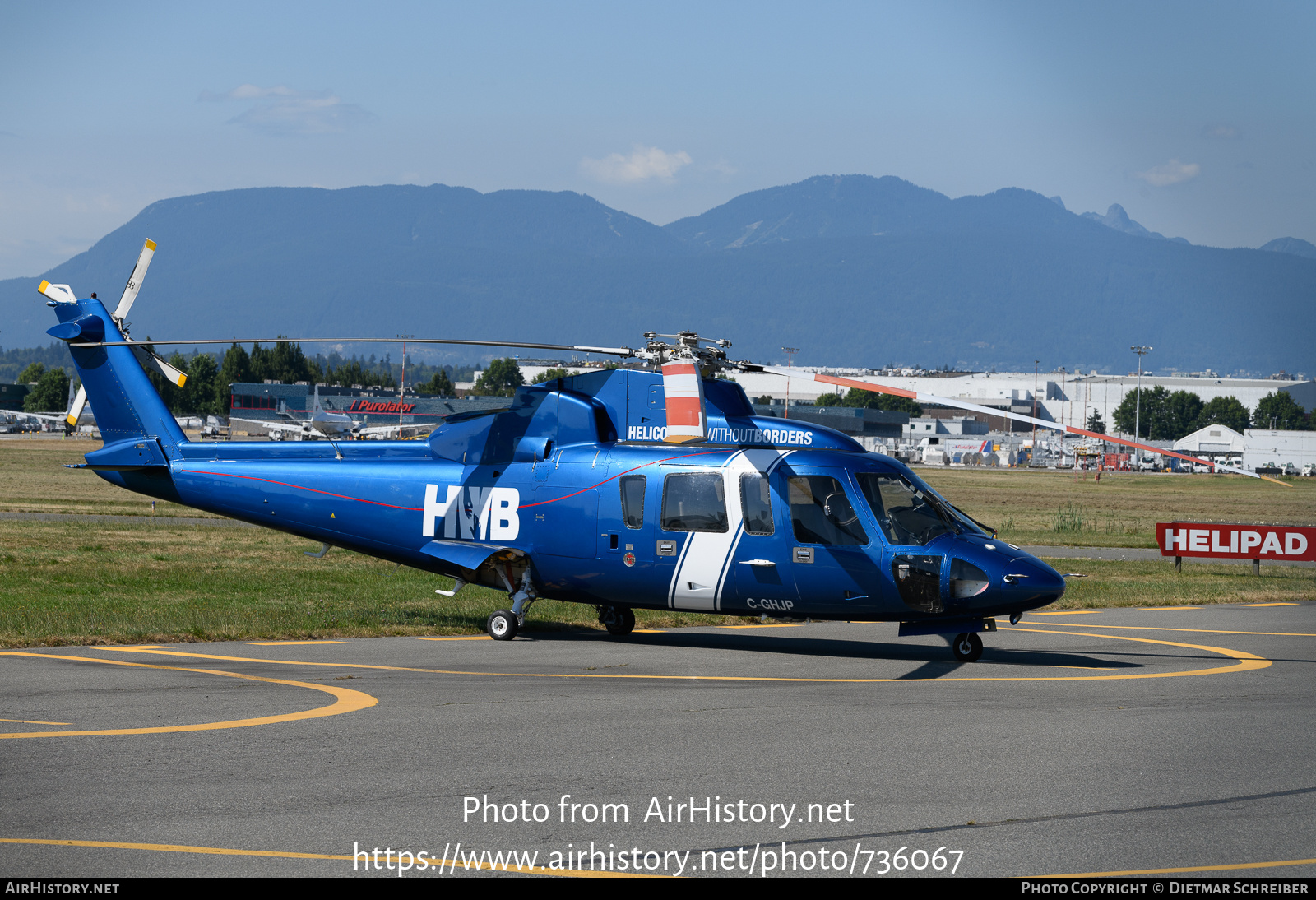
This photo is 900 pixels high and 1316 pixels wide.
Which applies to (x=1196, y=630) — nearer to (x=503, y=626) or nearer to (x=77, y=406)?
(x=503, y=626)

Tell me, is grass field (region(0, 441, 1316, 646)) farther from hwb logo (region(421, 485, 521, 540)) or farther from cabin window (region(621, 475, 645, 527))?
cabin window (region(621, 475, 645, 527))

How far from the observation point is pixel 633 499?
628 inches

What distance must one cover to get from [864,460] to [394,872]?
392 inches

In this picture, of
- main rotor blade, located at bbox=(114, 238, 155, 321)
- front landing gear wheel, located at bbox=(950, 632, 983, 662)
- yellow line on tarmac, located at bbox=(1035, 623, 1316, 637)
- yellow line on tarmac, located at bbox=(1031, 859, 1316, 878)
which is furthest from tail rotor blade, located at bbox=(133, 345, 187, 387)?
yellow line on tarmac, located at bbox=(1035, 623, 1316, 637)

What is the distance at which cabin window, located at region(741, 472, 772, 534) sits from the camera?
15.2m

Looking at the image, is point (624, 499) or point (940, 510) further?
point (624, 499)

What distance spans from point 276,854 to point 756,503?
946 cm

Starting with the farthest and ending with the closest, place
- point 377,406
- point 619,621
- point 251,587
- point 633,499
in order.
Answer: point 377,406 < point 251,587 < point 619,621 < point 633,499

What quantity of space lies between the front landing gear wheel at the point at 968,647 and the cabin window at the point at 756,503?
2893 millimetres

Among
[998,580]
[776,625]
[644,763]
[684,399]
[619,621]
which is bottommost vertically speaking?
[776,625]

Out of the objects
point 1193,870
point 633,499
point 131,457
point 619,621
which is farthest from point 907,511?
point 131,457

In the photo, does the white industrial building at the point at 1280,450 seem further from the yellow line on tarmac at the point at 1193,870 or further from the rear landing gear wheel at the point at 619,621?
the yellow line on tarmac at the point at 1193,870

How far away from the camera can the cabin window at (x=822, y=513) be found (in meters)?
14.8

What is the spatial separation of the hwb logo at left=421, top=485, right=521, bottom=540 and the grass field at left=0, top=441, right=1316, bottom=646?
1616 mm
